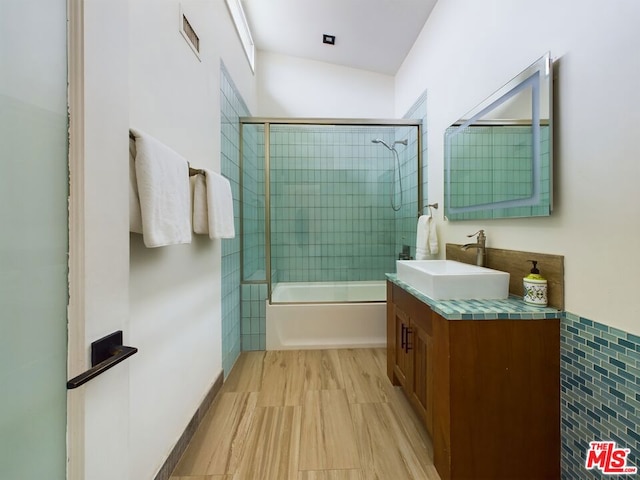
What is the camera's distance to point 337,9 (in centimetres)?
238

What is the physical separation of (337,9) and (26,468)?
3076 millimetres

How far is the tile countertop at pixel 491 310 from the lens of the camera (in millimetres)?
1114

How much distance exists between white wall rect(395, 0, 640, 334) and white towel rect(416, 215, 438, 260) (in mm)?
627

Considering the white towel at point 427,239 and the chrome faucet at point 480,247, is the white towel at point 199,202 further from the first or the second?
the white towel at point 427,239

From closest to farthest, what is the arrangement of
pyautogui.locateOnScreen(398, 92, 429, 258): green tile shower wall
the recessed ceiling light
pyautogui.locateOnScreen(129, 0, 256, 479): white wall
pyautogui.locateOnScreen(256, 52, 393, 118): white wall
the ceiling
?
1. pyautogui.locateOnScreen(129, 0, 256, 479): white wall
2. the ceiling
3. pyautogui.locateOnScreen(398, 92, 429, 258): green tile shower wall
4. the recessed ceiling light
5. pyautogui.locateOnScreen(256, 52, 393, 118): white wall

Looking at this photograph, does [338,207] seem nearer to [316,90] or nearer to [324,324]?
[324,324]

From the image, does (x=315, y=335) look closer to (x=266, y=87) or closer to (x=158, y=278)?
(x=158, y=278)

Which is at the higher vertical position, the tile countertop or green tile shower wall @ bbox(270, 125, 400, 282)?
green tile shower wall @ bbox(270, 125, 400, 282)

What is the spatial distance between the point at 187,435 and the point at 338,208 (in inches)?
87.5

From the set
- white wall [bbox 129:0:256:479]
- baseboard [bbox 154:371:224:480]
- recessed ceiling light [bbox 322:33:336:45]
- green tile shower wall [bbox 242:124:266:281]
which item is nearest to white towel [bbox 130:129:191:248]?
white wall [bbox 129:0:256:479]

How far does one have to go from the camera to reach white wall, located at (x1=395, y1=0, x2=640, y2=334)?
2.91ft

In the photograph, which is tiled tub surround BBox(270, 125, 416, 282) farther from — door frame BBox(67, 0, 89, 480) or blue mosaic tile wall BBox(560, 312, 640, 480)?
door frame BBox(67, 0, 89, 480)

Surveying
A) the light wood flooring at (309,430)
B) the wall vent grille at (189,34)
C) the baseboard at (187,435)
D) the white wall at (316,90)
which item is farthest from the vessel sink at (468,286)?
the white wall at (316,90)

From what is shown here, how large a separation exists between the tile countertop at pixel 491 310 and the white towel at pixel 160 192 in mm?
1121
